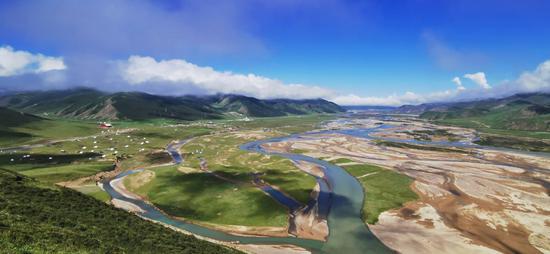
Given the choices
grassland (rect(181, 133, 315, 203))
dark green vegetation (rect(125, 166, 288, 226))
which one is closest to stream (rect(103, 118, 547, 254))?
dark green vegetation (rect(125, 166, 288, 226))

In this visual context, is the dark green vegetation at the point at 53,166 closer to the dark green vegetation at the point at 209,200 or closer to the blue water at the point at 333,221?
the blue water at the point at 333,221

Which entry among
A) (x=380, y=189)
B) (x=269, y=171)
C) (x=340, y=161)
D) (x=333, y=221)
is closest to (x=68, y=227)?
(x=333, y=221)

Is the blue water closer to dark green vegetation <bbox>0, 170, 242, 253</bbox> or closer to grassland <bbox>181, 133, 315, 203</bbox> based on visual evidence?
grassland <bbox>181, 133, 315, 203</bbox>

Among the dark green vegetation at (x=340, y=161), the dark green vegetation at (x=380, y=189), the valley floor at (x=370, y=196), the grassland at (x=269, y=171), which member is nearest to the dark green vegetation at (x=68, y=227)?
the valley floor at (x=370, y=196)

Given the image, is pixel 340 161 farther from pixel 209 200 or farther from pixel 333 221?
pixel 209 200

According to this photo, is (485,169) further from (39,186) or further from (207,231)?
(39,186)

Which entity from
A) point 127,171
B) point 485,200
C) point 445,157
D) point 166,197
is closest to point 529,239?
point 485,200
